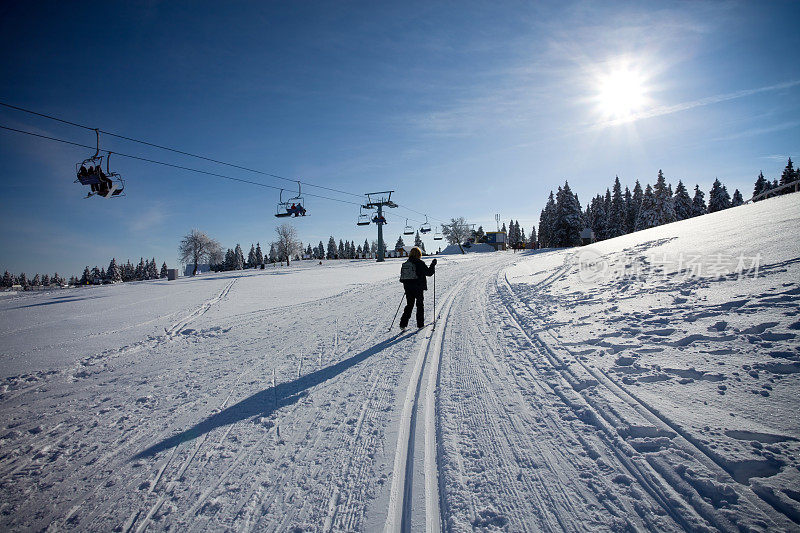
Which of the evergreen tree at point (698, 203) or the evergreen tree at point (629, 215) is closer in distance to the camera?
the evergreen tree at point (698, 203)

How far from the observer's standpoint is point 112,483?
271 centimetres

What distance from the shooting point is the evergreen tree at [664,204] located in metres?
47.9

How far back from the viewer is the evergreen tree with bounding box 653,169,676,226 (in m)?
47.9

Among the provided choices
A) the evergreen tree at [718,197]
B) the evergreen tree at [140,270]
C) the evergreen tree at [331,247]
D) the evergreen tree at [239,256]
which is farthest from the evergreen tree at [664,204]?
the evergreen tree at [140,270]

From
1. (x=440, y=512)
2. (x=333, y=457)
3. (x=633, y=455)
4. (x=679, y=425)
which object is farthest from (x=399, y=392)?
(x=679, y=425)

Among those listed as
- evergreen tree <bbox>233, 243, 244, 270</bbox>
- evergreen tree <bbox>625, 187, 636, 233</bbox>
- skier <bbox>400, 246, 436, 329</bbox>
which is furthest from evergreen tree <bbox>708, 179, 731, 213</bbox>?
evergreen tree <bbox>233, 243, 244, 270</bbox>

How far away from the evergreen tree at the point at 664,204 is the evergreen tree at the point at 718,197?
357 inches

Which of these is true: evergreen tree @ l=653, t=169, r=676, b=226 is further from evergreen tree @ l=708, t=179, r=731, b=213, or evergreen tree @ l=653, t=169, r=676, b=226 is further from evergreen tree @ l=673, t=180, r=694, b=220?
evergreen tree @ l=708, t=179, r=731, b=213

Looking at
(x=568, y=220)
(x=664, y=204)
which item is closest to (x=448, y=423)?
(x=568, y=220)

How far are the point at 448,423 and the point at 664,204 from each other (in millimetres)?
63949

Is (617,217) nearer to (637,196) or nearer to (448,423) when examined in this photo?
(637,196)

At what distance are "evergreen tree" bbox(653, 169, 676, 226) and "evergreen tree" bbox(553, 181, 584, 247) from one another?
1259 cm

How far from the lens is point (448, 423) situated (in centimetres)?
331

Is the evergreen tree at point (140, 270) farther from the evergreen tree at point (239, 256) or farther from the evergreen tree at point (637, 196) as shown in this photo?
the evergreen tree at point (637, 196)
